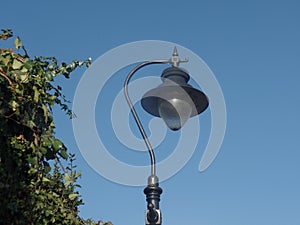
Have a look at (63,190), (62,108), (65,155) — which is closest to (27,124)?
(65,155)

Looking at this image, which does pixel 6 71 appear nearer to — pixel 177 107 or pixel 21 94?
pixel 21 94

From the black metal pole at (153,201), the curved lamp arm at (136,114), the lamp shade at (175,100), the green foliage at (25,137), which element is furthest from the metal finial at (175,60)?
the green foliage at (25,137)

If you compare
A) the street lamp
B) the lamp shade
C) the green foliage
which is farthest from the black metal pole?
the green foliage

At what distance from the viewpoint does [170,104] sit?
6.09 meters

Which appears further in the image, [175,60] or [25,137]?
[175,60]

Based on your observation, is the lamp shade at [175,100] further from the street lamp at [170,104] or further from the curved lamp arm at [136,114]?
the curved lamp arm at [136,114]

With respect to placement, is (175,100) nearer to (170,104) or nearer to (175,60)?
(170,104)

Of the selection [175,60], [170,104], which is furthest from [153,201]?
[175,60]

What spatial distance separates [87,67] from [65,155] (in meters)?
0.95

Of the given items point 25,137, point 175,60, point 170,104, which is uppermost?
point 175,60

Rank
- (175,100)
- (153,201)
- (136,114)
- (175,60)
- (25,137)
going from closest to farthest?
1. (25,137)
2. (153,201)
3. (175,100)
4. (136,114)
5. (175,60)

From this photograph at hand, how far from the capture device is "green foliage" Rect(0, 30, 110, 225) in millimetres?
3957

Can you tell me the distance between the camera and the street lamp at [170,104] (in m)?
5.88

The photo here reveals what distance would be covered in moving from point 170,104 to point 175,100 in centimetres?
7
